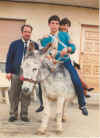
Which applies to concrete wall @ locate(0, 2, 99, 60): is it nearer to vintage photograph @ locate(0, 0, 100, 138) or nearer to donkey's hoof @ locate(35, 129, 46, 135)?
vintage photograph @ locate(0, 0, 100, 138)

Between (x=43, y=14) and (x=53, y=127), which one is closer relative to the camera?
(x=53, y=127)

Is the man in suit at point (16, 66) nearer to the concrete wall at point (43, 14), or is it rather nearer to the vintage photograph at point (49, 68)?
the vintage photograph at point (49, 68)

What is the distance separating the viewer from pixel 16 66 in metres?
4.50

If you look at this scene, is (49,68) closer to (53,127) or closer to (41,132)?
(41,132)

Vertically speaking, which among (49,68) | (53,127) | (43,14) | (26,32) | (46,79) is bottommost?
(53,127)

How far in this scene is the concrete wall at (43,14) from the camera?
766 cm

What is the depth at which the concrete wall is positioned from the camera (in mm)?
7660

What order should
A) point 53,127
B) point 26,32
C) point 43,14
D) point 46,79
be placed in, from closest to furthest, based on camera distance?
1. point 46,79
2. point 53,127
3. point 26,32
4. point 43,14

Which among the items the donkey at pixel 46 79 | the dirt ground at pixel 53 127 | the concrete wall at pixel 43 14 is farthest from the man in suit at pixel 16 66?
the concrete wall at pixel 43 14

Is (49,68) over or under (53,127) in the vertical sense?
over

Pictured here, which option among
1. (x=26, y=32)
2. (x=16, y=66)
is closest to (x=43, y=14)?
(x=26, y=32)

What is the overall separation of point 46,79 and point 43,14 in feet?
14.9

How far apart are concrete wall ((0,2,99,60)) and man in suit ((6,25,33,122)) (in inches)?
129

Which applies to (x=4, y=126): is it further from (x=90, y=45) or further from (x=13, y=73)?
(x=90, y=45)
